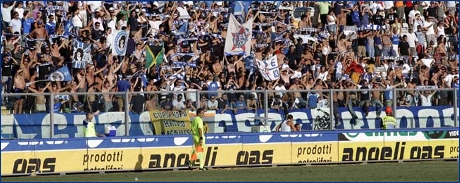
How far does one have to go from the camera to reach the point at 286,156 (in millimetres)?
28500

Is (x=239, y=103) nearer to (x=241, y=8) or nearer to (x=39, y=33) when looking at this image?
(x=39, y=33)

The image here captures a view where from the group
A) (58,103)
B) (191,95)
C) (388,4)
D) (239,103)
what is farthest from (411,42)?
(58,103)

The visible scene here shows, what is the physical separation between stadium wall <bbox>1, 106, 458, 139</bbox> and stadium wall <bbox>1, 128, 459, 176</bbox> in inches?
30.9

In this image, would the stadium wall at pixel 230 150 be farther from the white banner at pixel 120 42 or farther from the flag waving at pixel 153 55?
the white banner at pixel 120 42

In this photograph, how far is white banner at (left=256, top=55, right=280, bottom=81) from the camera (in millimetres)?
32166

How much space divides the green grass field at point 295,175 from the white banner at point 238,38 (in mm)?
5908

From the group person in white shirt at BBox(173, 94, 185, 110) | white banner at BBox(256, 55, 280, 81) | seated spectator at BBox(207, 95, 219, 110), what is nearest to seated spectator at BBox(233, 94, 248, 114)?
seated spectator at BBox(207, 95, 219, 110)

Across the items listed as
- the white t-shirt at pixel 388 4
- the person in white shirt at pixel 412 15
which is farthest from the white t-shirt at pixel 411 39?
the white t-shirt at pixel 388 4

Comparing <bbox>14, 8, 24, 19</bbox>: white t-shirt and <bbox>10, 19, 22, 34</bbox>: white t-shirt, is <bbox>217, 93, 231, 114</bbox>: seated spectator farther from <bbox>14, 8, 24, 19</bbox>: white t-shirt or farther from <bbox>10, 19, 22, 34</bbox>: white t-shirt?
<bbox>14, 8, 24, 19</bbox>: white t-shirt

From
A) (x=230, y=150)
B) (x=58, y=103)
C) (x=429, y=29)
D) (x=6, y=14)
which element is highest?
(x=6, y=14)

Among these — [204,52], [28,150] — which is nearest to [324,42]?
[204,52]

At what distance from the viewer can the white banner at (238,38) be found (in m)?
32.6

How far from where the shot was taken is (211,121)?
28.7 meters

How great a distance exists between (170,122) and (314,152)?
3.83 metres
